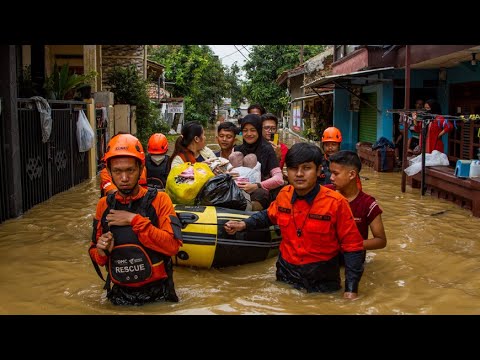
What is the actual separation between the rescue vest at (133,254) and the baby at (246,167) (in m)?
2.26

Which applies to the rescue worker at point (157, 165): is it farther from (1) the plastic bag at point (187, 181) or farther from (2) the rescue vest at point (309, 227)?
(2) the rescue vest at point (309, 227)

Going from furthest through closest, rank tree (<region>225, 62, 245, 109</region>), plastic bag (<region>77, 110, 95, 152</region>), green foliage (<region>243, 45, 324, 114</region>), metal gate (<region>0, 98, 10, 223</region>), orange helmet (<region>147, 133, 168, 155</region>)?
1. tree (<region>225, 62, 245, 109</region>)
2. green foliage (<region>243, 45, 324, 114</region>)
3. plastic bag (<region>77, 110, 95, 152</region>)
4. metal gate (<region>0, 98, 10, 223</region>)
5. orange helmet (<region>147, 133, 168, 155</region>)

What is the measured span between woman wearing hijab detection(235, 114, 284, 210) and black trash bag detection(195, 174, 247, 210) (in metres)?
0.42

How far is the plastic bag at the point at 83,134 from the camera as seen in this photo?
39.0 ft

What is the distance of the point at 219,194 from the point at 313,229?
61.0 inches

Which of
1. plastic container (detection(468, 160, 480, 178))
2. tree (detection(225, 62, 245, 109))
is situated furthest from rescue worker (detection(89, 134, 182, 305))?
tree (detection(225, 62, 245, 109))

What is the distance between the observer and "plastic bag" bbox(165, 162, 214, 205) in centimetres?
550

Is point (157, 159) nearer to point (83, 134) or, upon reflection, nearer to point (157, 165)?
point (157, 165)

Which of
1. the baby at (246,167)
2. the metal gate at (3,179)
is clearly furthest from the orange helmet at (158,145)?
the metal gate at (3,179)

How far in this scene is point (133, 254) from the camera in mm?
3729

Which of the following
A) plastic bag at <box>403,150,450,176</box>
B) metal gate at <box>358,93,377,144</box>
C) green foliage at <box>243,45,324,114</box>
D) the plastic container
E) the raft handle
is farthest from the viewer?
green foliage at <box>243,45,324,114</box>

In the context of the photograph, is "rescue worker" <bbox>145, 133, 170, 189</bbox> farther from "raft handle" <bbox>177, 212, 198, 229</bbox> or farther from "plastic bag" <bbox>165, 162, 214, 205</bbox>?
"raft handle" <bbox>177, 212, 198, 229</bbox>
